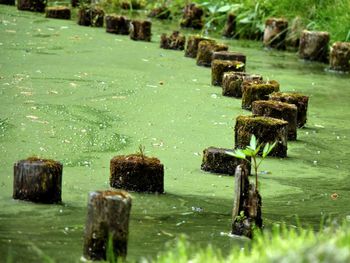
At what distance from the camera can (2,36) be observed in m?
11.0

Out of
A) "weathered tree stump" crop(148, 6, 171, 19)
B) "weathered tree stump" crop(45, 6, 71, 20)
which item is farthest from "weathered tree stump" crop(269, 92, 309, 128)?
"weathered tree stump" crop(148, 6, 171, 19)

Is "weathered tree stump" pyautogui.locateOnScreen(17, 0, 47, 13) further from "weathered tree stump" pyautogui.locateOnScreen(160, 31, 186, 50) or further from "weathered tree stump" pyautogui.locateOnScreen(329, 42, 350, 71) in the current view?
"weathered tree stump" pyautogui.locateOnScreen(329, 42, 350, 71)

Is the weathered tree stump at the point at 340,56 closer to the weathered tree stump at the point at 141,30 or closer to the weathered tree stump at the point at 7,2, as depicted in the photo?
the weathered tree stump at the point at 141,30

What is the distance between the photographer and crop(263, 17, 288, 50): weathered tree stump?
12406 millimetres

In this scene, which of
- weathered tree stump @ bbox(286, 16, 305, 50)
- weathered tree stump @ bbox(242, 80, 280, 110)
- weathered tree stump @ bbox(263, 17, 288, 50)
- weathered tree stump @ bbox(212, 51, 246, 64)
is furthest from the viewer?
weathered tree stump @ bbox(286, 16, 305, 50)

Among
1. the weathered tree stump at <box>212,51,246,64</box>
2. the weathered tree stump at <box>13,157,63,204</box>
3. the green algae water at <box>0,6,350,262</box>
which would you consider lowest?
the green algae water at <box>0,6,350,262</box>

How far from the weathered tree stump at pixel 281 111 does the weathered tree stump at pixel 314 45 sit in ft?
14.1

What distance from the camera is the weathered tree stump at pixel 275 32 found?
1241cm

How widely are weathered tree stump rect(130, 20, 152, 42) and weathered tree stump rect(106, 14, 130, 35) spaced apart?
0.41 meters

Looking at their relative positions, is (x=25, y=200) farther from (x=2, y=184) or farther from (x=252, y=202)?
(x=252, y=202)

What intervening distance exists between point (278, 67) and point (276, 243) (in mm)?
7299

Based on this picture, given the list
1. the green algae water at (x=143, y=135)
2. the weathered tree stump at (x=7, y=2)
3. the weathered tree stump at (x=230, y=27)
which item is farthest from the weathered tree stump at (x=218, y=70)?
the weathered tree stump at (x=7, y=2)

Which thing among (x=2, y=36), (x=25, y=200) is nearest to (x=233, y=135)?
(x=25, y=200)

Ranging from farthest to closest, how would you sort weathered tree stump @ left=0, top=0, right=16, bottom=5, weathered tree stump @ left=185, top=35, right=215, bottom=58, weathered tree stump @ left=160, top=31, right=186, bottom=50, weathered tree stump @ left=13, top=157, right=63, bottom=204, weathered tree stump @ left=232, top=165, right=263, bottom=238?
weathered tree stump @ left=0, top=0, right=16, bottom=5 < weathered tree stump @ left=160, top=31, right=186, bottom=50 < weathered tree stump @ left=185, top=35, right=215, bottom=58 < weathered tree stump @ left=13, top=157, right=63, bottom=204 < weathered tree stump @ left=232, top=165, right=263, bottom=238
